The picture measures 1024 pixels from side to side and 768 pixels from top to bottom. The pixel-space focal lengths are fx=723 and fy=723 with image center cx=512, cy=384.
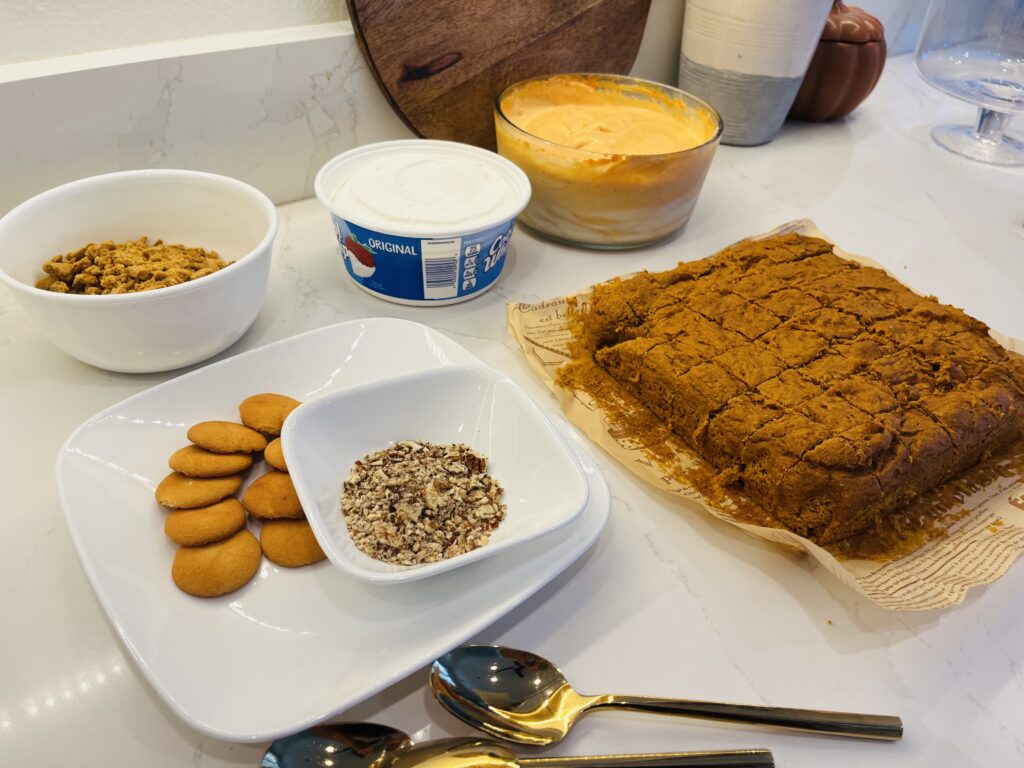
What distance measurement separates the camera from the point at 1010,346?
3.66 feet

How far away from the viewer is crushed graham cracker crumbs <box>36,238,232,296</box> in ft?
2.98

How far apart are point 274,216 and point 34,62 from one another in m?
0.41

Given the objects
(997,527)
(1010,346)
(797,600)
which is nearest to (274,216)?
(797,600)

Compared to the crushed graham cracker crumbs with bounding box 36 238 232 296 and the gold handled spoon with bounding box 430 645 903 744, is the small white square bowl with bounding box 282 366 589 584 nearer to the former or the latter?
the gold handled spoon with bounding box 430 645 903 744

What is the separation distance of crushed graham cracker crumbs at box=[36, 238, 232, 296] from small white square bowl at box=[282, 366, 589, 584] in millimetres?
276

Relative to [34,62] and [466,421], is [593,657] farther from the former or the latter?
[34,62]

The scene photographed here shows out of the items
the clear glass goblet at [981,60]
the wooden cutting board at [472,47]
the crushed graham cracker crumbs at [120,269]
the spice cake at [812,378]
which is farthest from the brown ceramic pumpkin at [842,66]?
the crushed graham cracker crumbs at [120,269]

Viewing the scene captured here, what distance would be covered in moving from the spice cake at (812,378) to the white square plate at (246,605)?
0.61ft

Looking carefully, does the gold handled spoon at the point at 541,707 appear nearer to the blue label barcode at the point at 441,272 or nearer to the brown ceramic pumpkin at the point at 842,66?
the blue label barcode at the point at 441,272

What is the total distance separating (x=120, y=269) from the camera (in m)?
0.93

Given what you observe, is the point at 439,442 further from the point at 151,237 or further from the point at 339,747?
the point at 151,237

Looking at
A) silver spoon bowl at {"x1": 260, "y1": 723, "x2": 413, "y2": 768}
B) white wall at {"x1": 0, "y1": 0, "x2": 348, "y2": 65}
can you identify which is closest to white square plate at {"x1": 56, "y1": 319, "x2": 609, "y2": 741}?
silver spoon bowl at {"x1": 260, "y1": 723, "x2": 413, "y2": 768}

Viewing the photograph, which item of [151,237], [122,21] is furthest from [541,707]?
[122,21]

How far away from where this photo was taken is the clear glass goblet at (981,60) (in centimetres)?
160
